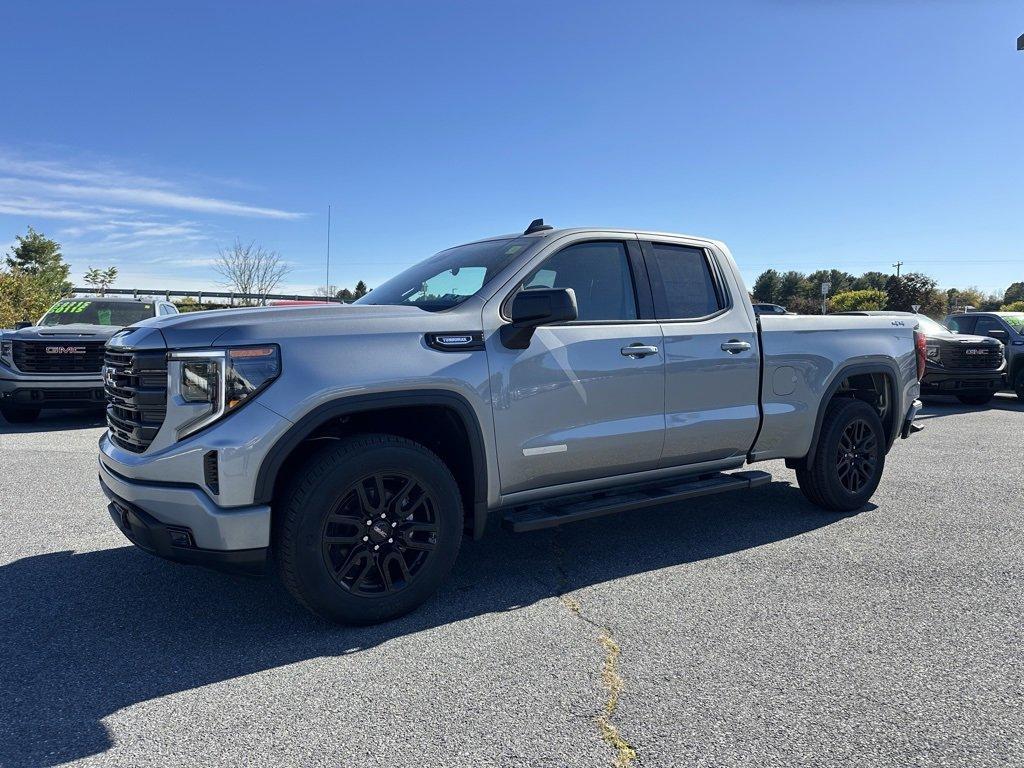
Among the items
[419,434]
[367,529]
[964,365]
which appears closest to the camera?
[367,529]

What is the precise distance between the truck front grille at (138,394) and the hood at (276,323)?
0.14 meters

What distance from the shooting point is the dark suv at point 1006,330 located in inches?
555

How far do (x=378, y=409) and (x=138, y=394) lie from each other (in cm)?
107

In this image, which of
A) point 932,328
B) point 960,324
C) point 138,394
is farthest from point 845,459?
point 960,324

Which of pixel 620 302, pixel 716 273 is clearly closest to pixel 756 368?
pixel 716 273

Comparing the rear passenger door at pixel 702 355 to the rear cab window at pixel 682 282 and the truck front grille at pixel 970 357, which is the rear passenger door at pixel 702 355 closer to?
the rear cab window at pixel 682 282

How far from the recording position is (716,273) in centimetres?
500

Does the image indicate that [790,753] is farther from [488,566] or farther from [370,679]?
[488,566]

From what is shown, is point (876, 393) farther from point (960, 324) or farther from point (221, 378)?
point (960, 324)

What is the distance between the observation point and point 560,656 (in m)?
3.18

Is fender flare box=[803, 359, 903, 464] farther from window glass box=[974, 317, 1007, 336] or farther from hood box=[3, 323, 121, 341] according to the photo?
window glass box=[974, 317, 1007, 336]

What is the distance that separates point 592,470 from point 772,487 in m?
3.09

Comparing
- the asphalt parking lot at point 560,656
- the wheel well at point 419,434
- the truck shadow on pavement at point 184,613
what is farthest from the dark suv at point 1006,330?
the wheel well at point 419,434

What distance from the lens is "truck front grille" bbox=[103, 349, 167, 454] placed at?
3336 millimetres
